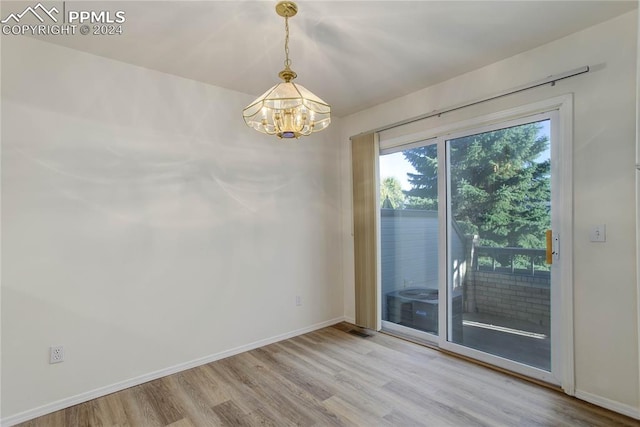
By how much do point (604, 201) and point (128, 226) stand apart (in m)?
3.56

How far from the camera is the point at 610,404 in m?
2.15

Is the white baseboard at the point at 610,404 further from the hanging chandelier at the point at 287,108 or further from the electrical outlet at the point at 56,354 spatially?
the electrical outlet at the point at 56,354

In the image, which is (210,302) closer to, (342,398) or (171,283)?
(171,283)

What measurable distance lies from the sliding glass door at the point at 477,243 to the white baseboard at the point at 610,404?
17cm

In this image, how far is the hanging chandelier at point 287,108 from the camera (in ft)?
5.76

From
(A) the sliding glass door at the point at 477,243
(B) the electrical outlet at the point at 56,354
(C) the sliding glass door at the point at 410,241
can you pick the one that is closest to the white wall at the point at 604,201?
(A) the sliding glass door at the point at 477,243

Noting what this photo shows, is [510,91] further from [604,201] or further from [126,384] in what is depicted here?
[126,384]

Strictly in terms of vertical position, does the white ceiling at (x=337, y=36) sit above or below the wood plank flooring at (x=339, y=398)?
above

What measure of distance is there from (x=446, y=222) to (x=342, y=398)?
1.85 metres

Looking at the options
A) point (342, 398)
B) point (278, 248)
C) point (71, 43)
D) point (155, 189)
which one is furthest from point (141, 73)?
point (342, 398)

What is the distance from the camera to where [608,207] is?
2.18 m

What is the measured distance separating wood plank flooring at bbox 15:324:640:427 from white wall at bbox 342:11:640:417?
28 centimetres

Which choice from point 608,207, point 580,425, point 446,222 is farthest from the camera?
point 446,222

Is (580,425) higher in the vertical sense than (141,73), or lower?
lower
